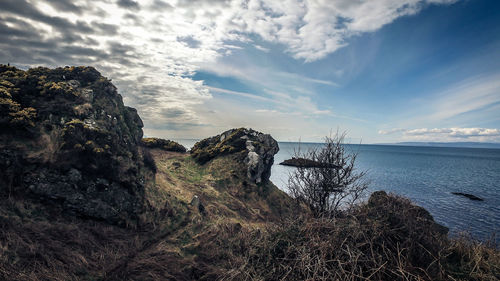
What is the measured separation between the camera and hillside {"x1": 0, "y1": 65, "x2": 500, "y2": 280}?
3830mm

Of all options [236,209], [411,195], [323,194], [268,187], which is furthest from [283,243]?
[411,195]

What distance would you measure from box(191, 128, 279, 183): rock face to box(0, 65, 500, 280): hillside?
5753 millimetres

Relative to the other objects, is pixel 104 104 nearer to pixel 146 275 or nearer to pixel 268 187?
pixel 146 275

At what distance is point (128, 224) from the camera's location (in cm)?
950

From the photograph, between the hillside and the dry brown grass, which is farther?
the hillside

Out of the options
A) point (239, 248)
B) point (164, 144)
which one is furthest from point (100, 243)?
point (164, 144)

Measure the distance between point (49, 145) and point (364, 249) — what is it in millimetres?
12099

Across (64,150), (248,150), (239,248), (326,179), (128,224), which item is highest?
(64,150)

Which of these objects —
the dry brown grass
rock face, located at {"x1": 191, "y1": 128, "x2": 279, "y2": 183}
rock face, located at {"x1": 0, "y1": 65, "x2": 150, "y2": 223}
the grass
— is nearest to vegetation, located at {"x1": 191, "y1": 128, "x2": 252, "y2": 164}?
rock face, located at {"x1": 191, "y1": 128, "x2": 279, "y2": 183}

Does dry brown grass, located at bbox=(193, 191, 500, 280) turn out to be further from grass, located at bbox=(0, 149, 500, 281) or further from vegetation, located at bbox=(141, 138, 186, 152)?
vegetation, located at bbox=(141, 138, 186, 152)

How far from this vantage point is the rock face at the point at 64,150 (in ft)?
26.6

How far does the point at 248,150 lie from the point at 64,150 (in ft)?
53.4

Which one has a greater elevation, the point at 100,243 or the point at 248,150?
the point at 248,150

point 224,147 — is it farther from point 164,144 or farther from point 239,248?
point 239,248
